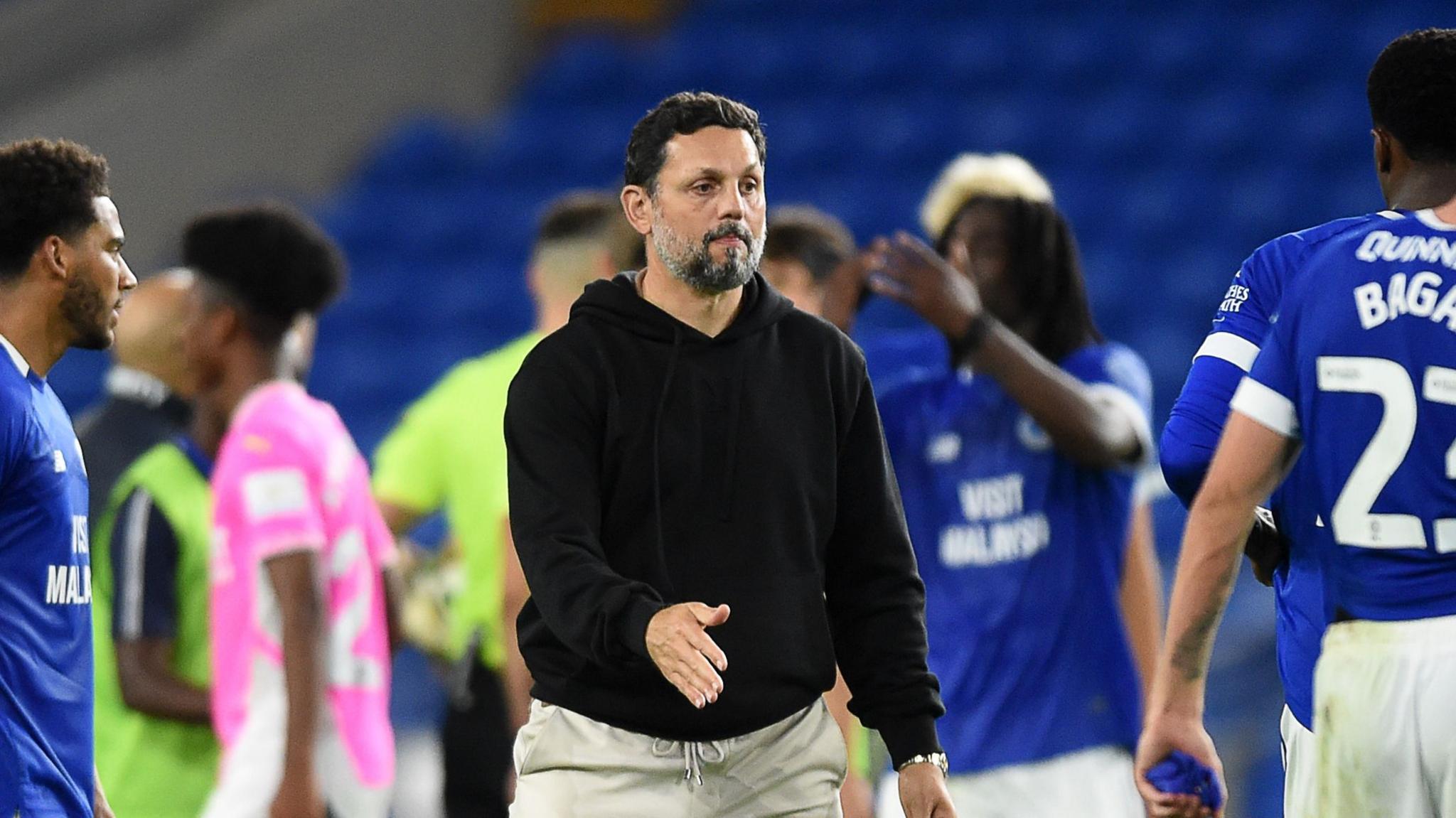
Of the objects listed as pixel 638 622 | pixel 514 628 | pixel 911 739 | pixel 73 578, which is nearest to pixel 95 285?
pixel 73 578

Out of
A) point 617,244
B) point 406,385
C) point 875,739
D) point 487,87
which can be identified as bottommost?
point 875,739

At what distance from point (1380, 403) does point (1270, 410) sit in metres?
0.18

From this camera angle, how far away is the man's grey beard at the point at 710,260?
355cm

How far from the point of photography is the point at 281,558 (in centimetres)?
453

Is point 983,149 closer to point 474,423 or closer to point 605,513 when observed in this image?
point 474,423

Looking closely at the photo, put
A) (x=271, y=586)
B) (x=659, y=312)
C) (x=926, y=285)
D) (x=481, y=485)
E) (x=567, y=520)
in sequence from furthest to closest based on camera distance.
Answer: (x=481, y=485) < (x=926, y=285) < (x=271, y=586) < (x=659, y=312) < (x=567, y=520)

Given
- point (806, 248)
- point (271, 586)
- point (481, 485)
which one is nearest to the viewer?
point (271, 586)

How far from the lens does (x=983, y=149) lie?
1238 centimetres

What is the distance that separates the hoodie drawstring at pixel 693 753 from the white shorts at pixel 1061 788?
1.46 meters

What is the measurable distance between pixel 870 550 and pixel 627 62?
37.5ft

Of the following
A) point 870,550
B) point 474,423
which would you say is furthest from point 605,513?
point 474,423

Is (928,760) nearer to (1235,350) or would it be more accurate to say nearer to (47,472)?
(1235,350)

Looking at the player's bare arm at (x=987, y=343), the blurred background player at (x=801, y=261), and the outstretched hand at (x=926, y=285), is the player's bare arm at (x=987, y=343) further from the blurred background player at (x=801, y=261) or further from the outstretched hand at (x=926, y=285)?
the blurred background player at (x=801, y=261)

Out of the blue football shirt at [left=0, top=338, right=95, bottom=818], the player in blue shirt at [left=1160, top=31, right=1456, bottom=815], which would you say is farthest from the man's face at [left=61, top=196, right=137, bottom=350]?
the player in blue shirt at [left=1160, top=31, right=1456, bottom=815]
